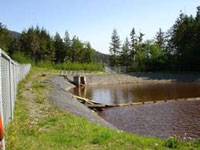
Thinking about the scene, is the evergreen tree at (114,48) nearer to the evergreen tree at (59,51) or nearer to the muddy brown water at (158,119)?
the evergreen tree at (59,51)

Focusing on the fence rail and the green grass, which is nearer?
the fence rail

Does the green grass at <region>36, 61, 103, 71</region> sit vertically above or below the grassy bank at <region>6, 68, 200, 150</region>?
above

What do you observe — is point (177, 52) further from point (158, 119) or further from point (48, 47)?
point (158, 119)

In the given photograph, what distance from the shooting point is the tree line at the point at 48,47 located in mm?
62281

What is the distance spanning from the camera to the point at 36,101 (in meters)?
14.1

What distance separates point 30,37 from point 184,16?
3439 cm

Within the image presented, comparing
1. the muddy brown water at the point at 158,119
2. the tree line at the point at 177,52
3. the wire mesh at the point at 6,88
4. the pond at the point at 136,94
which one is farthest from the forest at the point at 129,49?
the wire mesh at the point at 6,88

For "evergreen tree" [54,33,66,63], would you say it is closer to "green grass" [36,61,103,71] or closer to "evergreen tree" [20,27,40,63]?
"evergreen tree" [20,27,40,63]

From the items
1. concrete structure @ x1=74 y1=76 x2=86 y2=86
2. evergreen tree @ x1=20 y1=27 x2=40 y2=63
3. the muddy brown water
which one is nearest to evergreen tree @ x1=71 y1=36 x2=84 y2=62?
evergreen tree @ x1=20 y1=27 x2=40 y2=63

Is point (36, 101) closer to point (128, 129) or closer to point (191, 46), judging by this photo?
point (128, 129)

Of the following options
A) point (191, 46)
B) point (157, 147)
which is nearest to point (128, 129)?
point (157, 147)

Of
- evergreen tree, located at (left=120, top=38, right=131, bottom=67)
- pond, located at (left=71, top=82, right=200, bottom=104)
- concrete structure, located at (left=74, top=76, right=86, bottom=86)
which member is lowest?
pond, located at (left=71, top=82, right=200, bottom=104)

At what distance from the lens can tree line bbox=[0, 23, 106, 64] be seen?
62281 mm

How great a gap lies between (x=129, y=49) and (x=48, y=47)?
69.5ft
